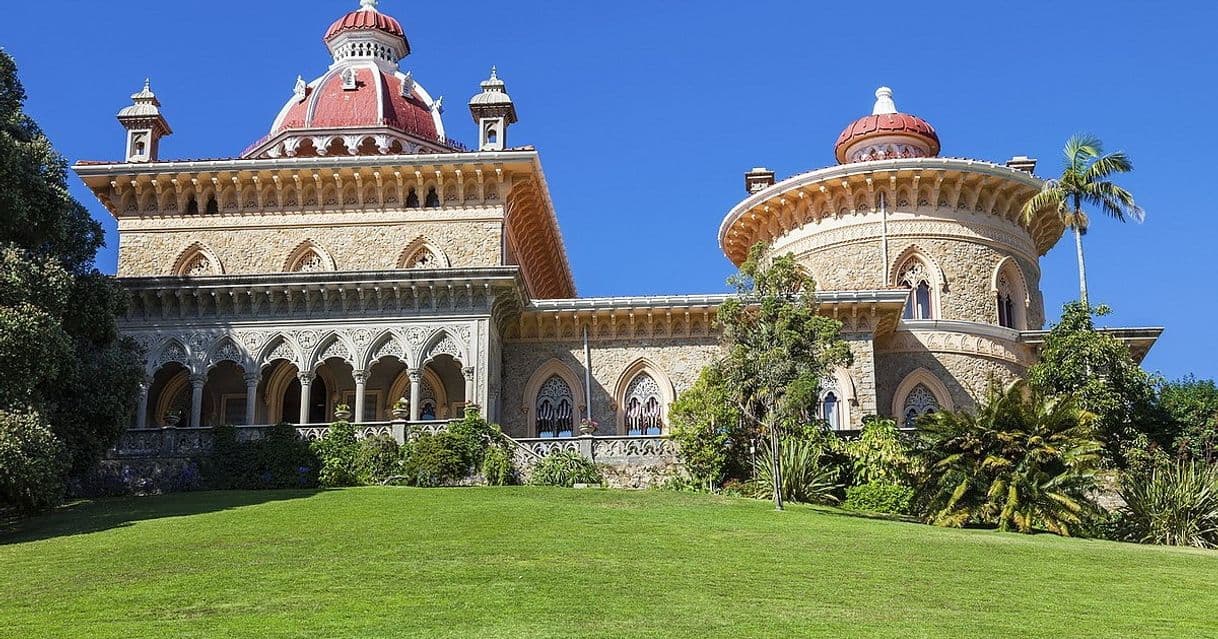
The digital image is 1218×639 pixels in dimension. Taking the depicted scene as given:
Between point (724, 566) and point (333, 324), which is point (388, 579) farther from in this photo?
point (333, 324)

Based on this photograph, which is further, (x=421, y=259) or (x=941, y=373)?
(x=421, y=259)

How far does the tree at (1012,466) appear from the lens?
72.1 ft

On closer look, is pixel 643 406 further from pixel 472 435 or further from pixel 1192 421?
pixel 1192 421

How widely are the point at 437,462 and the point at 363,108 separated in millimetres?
17432

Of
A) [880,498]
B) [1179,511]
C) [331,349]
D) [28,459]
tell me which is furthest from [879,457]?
[28,459]

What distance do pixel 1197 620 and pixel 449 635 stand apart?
298 inches

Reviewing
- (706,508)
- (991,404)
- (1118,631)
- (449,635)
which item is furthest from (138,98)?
(1118,631)

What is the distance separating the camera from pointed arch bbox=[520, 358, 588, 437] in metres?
33.9

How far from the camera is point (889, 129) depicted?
38.8m

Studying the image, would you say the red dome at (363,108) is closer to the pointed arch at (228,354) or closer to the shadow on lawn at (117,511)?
the pointed arch at (228,354)

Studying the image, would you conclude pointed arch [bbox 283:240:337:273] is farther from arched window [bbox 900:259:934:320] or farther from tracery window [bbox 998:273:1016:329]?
tracery window [bbox 998:273:1016:329]

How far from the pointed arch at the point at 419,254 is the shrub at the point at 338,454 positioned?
744cm

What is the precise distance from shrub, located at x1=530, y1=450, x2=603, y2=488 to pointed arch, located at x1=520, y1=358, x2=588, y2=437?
625 centimetres

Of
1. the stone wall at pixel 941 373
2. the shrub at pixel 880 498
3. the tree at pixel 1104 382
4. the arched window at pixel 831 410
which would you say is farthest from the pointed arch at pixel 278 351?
the tree at pixel 1104 382
